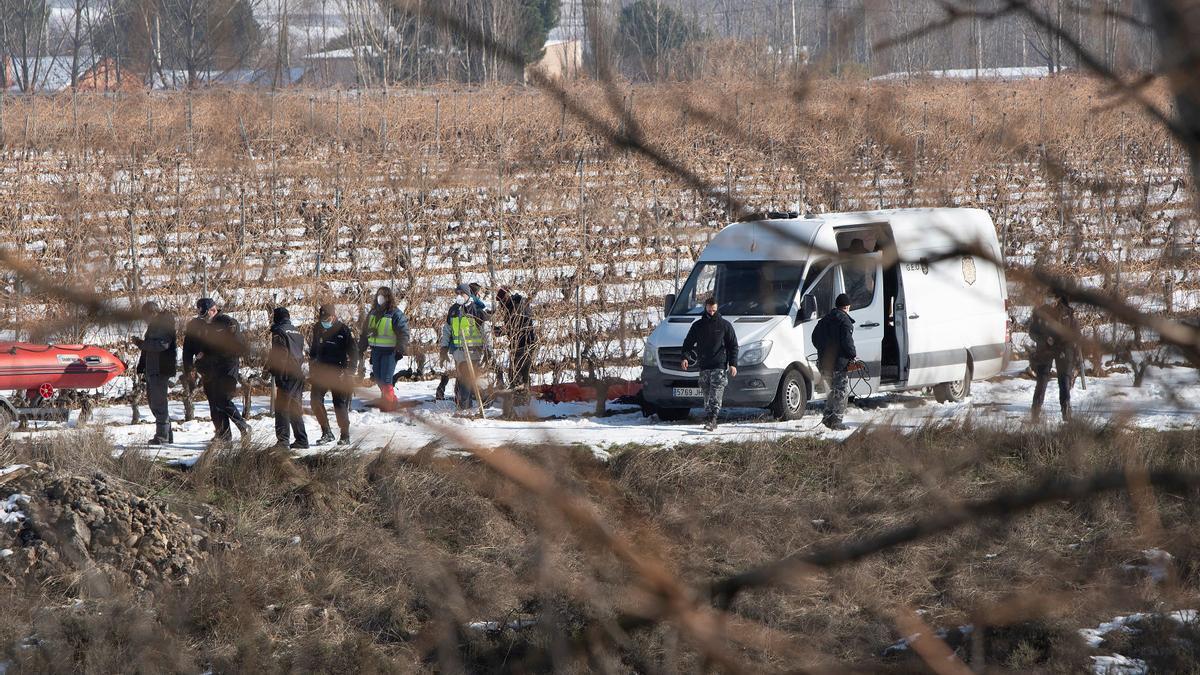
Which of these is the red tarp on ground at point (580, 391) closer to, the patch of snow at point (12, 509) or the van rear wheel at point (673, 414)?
the van rear wheel at point (673, 414)

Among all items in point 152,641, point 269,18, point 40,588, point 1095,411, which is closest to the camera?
point 269,18

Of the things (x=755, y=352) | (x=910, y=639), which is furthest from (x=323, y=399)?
(x=755, y=352)

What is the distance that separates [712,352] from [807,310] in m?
1.19

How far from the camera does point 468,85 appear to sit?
207 cm

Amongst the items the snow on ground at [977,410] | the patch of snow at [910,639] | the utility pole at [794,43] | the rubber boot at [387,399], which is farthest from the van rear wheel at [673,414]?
the rubber boot at [387,399]

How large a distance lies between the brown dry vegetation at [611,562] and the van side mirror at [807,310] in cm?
177

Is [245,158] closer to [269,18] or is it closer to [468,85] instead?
[269,18]

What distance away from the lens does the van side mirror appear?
13398 mm

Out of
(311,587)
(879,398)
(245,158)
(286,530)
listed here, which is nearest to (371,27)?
(245,158)

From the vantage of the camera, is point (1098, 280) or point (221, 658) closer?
point (1098, 280)

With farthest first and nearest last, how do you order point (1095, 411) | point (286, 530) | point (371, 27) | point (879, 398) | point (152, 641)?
point (879, 398) → point (286, 530) → point (152, 641) → point (1095, 411) → point (371, 27)

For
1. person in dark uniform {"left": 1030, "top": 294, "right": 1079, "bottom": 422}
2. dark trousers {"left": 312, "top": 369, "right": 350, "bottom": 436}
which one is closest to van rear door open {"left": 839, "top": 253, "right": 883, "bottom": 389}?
person in dark uniform {"left": 1030, "top": 294, "right": 1079, "bottom": 422}

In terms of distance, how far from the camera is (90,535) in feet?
31.7

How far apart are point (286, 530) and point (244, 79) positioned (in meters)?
9.43
